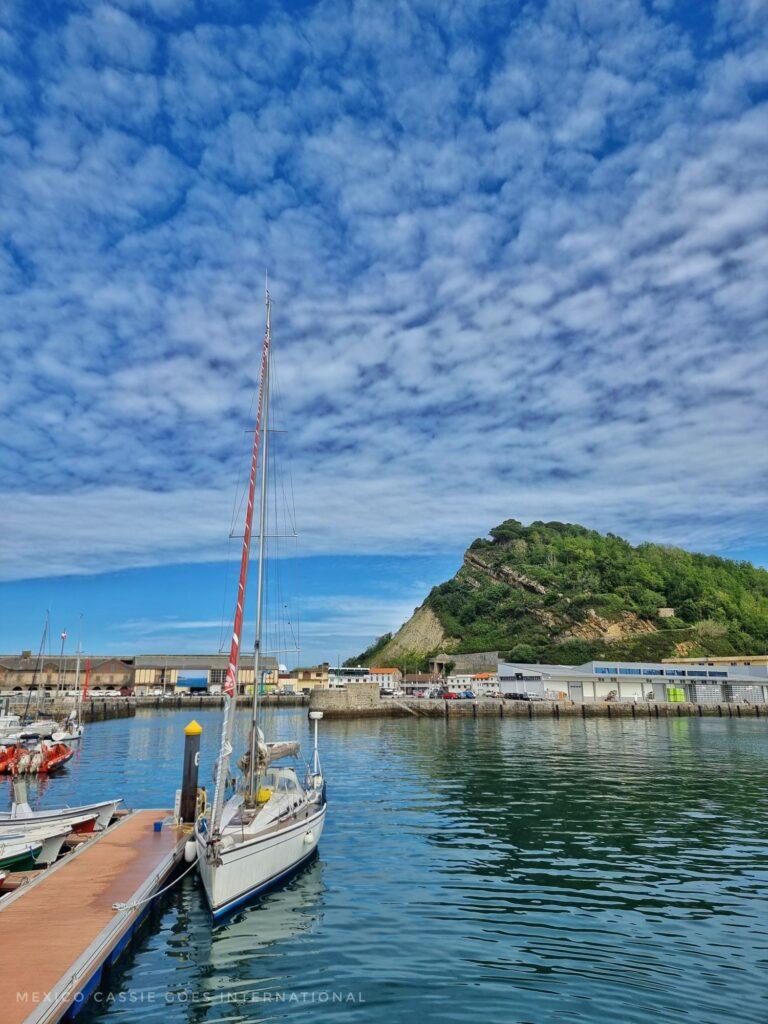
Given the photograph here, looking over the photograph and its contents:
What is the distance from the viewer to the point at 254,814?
2083 cm

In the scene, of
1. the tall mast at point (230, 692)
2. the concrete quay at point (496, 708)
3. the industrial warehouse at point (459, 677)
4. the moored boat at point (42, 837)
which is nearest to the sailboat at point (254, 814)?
the tall mast at point (230, 692)

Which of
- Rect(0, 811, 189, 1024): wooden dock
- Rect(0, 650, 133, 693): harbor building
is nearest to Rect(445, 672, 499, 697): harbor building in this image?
Rect(0, 650, 133, 693): harbor building

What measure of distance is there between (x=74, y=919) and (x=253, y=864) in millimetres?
4650

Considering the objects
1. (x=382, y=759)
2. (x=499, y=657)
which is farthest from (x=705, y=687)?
(x=382, y=759)

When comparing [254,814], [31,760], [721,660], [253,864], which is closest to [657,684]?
[721,660]

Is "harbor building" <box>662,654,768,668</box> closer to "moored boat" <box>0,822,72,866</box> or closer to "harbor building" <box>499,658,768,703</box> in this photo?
"harbor building" <box>499,658,768,703</box>

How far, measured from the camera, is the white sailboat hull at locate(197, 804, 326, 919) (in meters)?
16.5

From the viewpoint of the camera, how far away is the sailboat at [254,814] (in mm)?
16906

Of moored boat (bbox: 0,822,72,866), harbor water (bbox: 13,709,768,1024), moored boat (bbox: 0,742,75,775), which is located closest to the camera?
harbor water (bbox: 13,709,768,1024)

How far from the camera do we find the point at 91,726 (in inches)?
3750

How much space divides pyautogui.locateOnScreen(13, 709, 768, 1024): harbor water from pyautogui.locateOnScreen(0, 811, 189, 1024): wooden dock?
92 cm

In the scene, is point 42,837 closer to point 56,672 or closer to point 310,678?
point 310,678

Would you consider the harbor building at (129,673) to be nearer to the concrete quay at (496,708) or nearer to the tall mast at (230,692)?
the concrete quay at (496,708)

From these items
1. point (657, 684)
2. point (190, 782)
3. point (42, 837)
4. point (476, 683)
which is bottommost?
point (42, 837)
